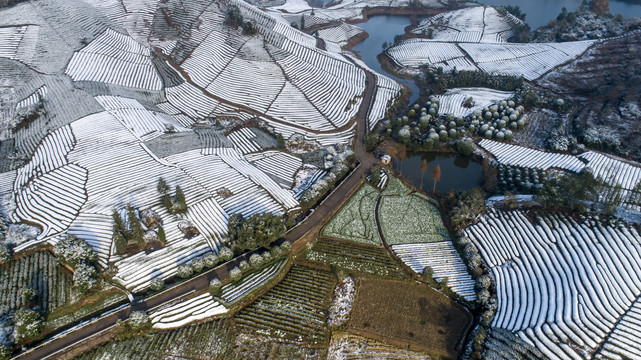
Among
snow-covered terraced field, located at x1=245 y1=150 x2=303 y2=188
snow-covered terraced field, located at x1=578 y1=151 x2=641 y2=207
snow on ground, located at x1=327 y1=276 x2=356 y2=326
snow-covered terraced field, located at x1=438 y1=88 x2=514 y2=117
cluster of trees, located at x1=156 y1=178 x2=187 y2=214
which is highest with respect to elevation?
snow-covered terraced field, located at x1=438 y1=88 x2=514 y2=117

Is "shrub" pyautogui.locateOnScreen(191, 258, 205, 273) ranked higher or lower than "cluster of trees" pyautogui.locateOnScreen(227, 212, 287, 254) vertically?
lower

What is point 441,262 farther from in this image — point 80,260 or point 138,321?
point 80,260

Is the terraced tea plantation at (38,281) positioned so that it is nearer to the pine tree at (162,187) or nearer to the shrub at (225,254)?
the pine tree at (162,187)

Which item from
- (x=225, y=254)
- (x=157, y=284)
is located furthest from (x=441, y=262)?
(x=157, y=284)

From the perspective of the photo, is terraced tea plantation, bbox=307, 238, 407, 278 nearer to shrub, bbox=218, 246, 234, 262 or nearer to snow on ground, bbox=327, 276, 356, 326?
→ snow on ground, bbox=327, 276, 356, 326

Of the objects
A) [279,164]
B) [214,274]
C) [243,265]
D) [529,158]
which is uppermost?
[529,158]

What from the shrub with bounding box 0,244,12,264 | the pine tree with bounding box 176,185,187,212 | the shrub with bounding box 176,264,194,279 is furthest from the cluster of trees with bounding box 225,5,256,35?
the shrub with bounding box 0,244,12,264
